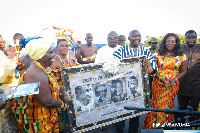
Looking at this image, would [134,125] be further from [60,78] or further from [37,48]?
[37,48]

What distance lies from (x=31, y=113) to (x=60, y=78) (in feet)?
2.85

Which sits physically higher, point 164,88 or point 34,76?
point 34,76

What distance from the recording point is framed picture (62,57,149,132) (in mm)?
2516

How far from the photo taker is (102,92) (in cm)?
275

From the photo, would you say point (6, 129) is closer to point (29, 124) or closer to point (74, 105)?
point (29, 124)

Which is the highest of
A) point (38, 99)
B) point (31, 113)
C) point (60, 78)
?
point (60, 78)

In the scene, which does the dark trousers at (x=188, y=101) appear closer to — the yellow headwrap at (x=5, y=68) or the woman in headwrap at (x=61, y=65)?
the woman in headwrap at (x=61, y=65)

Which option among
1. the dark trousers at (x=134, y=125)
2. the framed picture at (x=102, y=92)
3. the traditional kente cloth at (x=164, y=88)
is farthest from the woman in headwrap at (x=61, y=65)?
the traditional kente cloth at (x=164, y=88)

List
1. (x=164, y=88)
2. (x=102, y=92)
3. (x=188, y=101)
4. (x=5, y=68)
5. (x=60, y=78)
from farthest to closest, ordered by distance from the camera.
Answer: (x=188, y=101) < (x=164, y=88) < (x=60, y=78) < (x=102, y=92) < (x=5, y=68)

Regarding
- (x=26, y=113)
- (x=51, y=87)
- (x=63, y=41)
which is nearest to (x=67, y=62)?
(x=63, y=41)

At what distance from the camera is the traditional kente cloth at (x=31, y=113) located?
85.2 inches

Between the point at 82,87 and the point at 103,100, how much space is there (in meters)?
0.41

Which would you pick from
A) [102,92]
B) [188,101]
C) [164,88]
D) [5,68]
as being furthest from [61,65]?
[188,101]

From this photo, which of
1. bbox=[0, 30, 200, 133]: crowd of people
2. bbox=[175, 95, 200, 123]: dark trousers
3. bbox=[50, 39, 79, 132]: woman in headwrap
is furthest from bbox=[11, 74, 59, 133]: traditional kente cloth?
bbox=[175, 95, 200, 123]: dark trousers
